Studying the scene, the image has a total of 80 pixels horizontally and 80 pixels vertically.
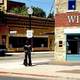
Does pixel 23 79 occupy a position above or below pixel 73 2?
below

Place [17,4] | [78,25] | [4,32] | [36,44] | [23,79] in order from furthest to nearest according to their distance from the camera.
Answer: [17,4]
[36,44]
[4,32]
[78,25]
[23,79]

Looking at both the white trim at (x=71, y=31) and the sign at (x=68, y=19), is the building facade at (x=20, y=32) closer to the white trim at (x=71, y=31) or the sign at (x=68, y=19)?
the sign at (x=68, y=19)

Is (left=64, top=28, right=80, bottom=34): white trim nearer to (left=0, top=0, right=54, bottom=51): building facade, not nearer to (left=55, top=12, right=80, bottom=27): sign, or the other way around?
(left=55, top=12, right=80, bottom=27): sign

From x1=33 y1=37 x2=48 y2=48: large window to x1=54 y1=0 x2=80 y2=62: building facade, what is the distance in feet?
107

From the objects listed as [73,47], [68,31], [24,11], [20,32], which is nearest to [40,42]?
[20,32]

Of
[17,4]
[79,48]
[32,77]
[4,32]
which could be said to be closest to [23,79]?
[32,77]

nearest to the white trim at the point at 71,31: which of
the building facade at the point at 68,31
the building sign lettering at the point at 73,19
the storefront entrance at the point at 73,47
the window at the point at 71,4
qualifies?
the building facade at the point at 68,31

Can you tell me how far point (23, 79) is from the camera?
891 inches

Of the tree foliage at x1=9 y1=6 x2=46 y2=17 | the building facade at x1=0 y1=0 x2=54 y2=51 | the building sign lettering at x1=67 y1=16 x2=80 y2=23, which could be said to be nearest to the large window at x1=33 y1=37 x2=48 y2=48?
the building facade at x1=0 y1=0 x2=54 y2=51

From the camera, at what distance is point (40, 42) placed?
70.8 m

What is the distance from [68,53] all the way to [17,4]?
5193 centimetres

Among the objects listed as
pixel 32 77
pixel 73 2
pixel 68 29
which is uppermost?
pixel 73 2

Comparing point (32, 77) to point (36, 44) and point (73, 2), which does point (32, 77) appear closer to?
point (73, 2)

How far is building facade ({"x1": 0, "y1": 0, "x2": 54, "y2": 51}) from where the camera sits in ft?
214
